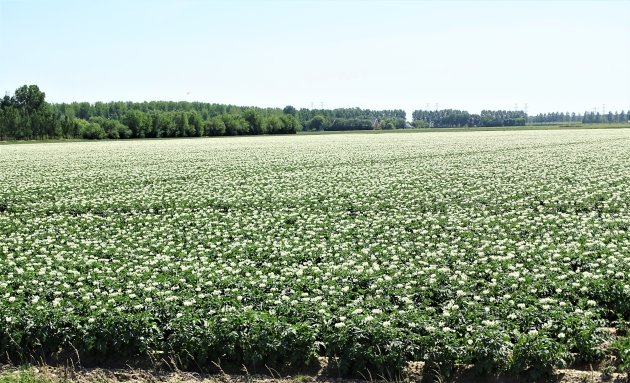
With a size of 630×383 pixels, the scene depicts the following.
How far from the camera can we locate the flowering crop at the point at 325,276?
346 inches

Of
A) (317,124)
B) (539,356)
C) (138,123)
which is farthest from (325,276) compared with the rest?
(317,124)

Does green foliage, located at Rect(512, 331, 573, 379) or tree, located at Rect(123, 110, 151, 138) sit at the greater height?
tree, located at Rect(123, 110, 151, 138)

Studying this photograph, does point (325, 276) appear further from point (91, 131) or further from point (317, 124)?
point (317, 124)

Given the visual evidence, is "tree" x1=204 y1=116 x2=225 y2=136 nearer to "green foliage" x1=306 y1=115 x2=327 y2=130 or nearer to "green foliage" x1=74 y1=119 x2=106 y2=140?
"green foliage" x1=74 y1=119 x2=106 y2=140

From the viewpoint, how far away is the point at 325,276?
11.8 metres

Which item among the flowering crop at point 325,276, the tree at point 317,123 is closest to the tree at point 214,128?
the tree at point 317,123

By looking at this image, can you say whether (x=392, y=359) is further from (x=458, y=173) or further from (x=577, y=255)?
(x=458, y=173)

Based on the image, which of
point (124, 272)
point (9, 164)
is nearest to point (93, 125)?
point (9, 164)

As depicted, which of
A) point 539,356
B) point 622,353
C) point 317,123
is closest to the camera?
point 539,356

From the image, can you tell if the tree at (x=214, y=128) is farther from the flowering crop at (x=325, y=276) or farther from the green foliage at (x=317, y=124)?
the flowering crop at (x=325, y=276)

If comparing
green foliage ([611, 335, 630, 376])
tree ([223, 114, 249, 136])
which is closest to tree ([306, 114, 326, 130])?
tree ([223, 114, 249, 136])

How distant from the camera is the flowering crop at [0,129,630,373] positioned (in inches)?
346

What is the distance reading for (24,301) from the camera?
10.8 metres

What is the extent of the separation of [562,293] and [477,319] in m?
2.34
